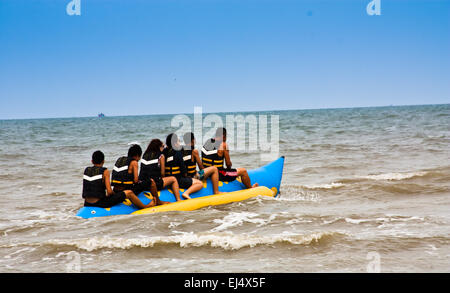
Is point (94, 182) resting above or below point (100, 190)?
above

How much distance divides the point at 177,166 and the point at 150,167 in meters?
0.48

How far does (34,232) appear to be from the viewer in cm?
566

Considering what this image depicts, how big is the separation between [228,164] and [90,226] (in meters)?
2.42

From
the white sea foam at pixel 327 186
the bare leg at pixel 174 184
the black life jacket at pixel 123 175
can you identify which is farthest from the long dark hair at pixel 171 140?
the white sea foam at pixel 327 186

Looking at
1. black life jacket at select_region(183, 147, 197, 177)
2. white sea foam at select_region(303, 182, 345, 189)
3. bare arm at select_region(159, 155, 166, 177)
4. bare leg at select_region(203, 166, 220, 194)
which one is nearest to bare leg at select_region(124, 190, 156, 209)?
bare arm at select_region(159, 155, 166, 177)

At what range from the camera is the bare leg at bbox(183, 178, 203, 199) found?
652 centimetres

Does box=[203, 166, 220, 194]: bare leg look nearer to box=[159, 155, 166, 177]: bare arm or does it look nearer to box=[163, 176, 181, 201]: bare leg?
box=[163, 176, 181, 201]: bare leg

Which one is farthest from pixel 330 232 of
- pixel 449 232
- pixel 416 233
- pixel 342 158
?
pixel 342 158

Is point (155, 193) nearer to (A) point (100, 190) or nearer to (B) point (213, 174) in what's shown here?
(A) point (100, 190)

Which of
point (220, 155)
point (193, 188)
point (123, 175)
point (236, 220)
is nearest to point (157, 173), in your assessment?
point (123, 175)

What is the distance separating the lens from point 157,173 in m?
6.34

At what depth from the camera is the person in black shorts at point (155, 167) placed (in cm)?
630

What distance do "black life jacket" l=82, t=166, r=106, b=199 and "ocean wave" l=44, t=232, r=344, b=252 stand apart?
3.31 feet
